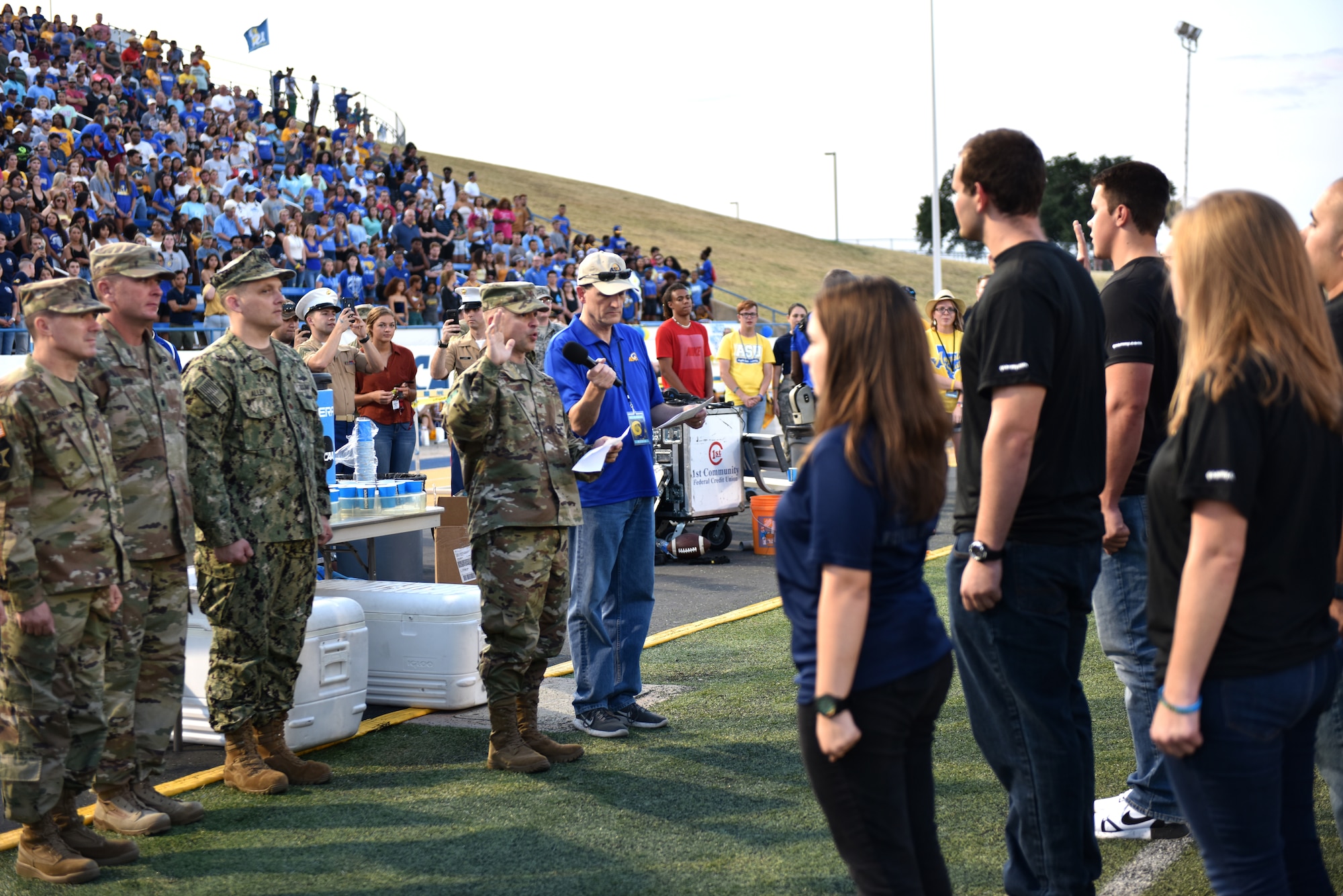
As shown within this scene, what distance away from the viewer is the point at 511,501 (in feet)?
16.9

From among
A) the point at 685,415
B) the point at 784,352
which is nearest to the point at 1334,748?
the point at 685,415

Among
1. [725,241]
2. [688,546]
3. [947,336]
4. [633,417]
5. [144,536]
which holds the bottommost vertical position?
[688,546]

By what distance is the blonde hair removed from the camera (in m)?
2.26

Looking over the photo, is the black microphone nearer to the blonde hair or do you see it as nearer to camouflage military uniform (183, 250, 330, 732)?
camouflage military uniform (183, 250, 330, 732)

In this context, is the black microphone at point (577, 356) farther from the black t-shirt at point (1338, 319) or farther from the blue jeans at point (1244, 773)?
the blue jeans at point (1244, 773)

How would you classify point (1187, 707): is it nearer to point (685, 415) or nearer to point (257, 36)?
point (685, 415)

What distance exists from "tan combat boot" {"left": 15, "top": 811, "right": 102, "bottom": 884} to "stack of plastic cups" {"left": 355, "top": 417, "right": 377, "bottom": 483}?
127 inches

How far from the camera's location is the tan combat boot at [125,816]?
447 centimetres

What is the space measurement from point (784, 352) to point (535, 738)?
31.0ft

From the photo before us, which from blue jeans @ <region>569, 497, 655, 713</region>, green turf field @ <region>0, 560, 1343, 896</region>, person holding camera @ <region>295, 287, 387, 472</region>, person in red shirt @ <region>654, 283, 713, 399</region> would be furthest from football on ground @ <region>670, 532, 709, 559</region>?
blue jeans @ <region>569, 497, 655, 713</region>

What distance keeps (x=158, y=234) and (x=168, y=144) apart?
6.07 metres

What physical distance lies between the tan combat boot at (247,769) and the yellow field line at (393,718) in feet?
0.54

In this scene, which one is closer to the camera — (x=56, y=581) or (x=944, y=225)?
(x=56, y=581)

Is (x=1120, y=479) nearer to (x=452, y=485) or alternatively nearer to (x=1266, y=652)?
(x=1266, y=652)
